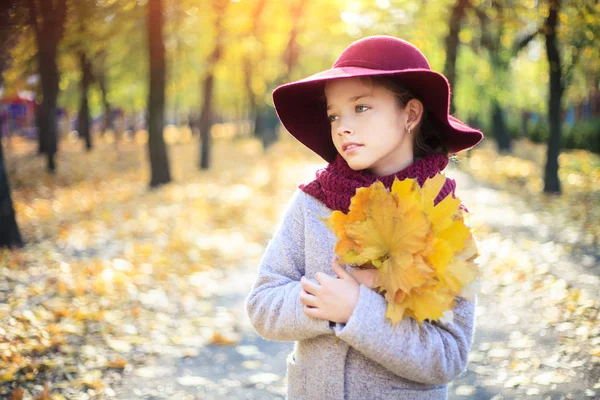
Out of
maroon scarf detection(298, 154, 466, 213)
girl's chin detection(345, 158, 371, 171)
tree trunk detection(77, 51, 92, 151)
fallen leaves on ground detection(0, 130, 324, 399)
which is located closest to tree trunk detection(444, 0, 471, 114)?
fallen leaves on ground detection(0, 130, 324, 399)

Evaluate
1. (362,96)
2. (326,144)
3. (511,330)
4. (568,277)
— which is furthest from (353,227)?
(568,277)

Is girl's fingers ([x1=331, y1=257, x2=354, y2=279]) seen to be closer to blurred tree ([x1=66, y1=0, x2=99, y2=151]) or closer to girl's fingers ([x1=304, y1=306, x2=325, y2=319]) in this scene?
girl's fingers ([x1=304, y1=306, x2=325, y2=319])

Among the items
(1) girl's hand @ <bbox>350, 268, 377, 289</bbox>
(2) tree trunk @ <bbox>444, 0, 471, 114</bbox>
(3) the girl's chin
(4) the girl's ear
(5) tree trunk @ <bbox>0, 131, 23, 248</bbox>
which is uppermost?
(2) tree trunk @ <bbox>444, 0, 471, 114</bbox>

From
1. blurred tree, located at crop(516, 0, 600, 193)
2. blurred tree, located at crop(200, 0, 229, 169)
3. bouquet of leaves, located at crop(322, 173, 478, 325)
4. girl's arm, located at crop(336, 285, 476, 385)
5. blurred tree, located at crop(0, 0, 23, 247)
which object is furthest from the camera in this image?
blurred tree, located at crop(200, 0, 229, 169)

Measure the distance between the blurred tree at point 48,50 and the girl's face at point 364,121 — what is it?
530cm

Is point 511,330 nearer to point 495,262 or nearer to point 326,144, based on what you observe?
point 495,262

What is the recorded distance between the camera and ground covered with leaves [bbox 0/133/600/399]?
3.94 meters

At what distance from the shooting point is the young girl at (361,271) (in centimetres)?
166

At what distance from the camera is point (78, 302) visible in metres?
5.10

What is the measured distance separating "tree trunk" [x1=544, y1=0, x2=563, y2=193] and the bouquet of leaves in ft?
34.2

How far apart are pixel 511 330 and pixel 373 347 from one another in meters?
3.82

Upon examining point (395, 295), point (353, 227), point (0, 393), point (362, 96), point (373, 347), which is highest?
point (362, 96)

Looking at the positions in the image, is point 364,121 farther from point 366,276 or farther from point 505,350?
point 505,350

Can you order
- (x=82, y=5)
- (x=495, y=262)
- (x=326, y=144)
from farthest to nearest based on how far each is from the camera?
(x=82, y=5)
(x=495, y=262)
(x=326, y=144)
